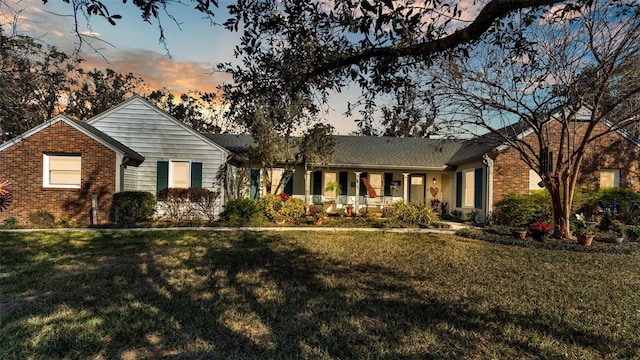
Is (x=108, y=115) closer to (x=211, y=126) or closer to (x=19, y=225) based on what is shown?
(x=19, y=225)

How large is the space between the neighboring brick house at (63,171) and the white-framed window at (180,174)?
2194mm

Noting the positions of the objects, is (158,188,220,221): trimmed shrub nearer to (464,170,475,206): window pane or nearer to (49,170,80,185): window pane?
(49,170,80,185): window pane

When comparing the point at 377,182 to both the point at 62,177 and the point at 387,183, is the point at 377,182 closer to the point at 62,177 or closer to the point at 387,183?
the point at 387,183

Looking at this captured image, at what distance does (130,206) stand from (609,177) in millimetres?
19851

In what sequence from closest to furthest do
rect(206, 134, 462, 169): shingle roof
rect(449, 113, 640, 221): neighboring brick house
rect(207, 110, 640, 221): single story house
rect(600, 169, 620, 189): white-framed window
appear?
rect(449, 113, 640, 221): neighboring brick house
rect(207, 110, 640, 221): single story house
rect(600, 169, 620, 189): white-framed window
rect(206, 134, 462, 169): shingle roof

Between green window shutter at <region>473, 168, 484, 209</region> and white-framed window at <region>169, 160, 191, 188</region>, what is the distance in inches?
503

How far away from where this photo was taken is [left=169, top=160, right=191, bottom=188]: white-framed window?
15.0 metres

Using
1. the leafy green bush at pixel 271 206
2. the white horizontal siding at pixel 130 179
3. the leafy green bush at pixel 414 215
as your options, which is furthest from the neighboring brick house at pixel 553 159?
the white horizontal siding at pixel 130 179

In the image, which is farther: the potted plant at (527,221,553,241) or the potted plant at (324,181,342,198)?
the potted plant at (324,181,342,198)

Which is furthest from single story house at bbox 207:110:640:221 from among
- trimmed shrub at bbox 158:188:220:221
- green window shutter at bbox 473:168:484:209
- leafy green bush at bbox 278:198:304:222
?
trimmed shrub at bbox 158:188:220:221

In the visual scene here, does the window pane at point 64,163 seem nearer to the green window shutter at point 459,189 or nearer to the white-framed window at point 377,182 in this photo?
the white-framed window at point 377,182

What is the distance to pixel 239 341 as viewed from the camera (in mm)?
3396

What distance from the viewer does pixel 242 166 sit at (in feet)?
59.4

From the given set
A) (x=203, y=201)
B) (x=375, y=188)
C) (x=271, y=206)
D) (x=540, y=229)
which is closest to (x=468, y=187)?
(x=375, y=188)
